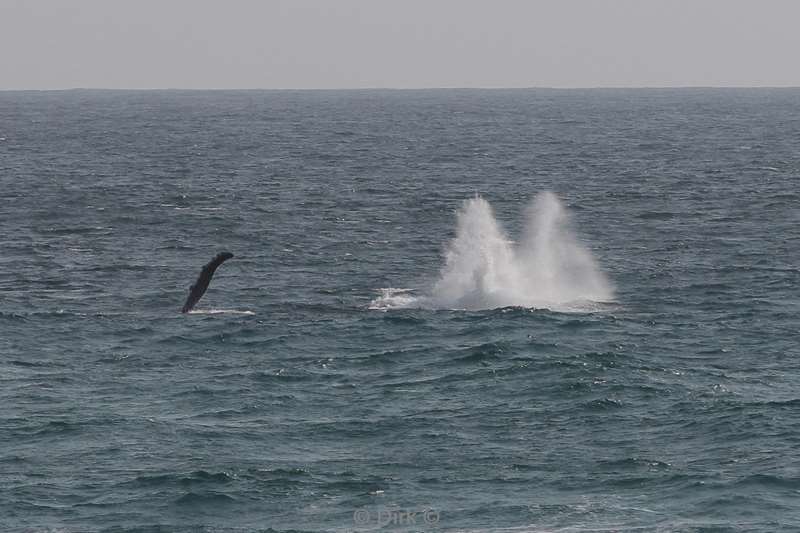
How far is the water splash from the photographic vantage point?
216 ft

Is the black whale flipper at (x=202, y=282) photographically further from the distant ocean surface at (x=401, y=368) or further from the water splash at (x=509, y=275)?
the water splash at (x=509, y=275)

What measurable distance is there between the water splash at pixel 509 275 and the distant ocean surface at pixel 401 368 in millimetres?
233

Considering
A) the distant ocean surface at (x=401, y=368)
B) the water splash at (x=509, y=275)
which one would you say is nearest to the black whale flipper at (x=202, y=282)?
the distant ocean surface at (x=401, y=368)

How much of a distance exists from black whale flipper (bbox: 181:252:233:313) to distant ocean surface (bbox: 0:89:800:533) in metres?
0.95

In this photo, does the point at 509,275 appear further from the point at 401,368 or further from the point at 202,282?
the point at 401,368

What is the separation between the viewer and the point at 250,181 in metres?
126

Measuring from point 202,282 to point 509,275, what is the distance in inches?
658

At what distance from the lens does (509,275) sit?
7125 centimetres

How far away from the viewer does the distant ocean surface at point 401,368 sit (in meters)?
38.6

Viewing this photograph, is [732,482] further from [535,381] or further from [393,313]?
[393,313]

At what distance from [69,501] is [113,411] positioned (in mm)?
8081

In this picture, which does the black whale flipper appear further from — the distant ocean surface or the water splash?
the water splash

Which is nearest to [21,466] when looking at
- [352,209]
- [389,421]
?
[389,421]

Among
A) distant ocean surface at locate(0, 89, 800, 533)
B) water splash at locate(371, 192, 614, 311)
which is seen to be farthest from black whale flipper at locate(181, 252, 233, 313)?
water splash at locate(371, 192, 614, 311)
